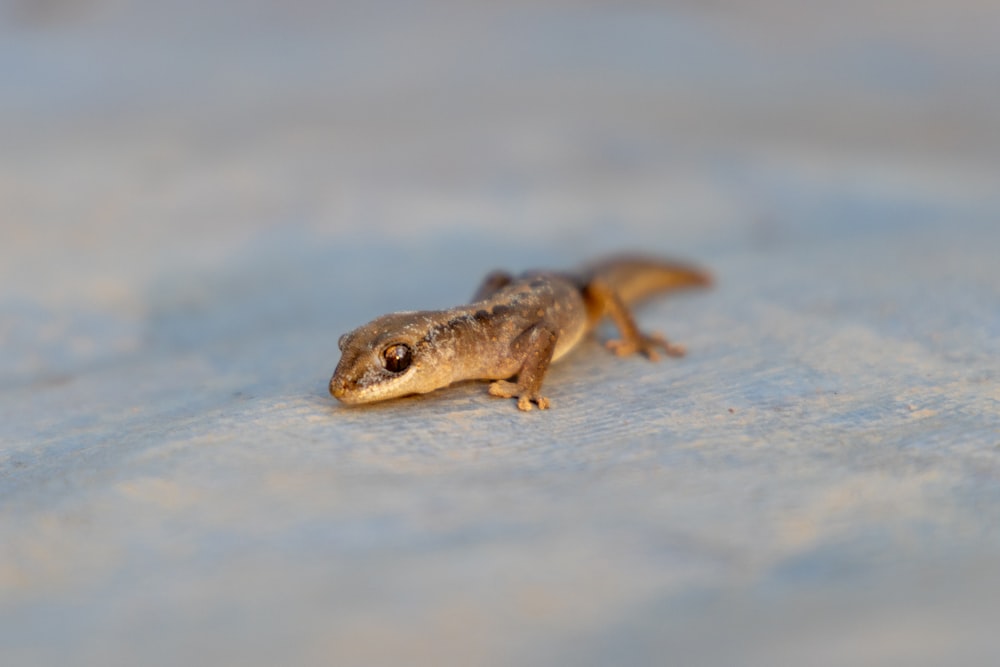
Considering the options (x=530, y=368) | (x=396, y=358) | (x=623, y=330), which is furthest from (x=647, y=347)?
(x=396, y=358)

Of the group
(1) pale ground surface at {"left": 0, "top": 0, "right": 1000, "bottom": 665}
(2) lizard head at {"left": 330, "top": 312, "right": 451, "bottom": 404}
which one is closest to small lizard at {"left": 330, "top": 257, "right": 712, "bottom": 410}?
(2) lizard head at {"left": 330, "top": 312, "right": 451, "bottom": 404}

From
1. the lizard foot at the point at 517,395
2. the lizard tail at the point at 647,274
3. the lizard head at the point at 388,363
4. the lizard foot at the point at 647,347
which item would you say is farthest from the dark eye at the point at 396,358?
the lizard tail at the point at 647,274

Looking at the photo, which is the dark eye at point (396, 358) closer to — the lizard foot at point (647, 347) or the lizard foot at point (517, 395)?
the lizard foot at point (517, 395)

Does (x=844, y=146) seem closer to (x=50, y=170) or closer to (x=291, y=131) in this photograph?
(x=291, y=131)

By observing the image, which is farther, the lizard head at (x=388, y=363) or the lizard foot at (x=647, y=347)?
the lizard foot at (x=647, y=347)

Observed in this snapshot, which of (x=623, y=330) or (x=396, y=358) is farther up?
(x=396, y=358)

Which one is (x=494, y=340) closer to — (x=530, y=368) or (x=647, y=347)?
(x=530, y=368)
